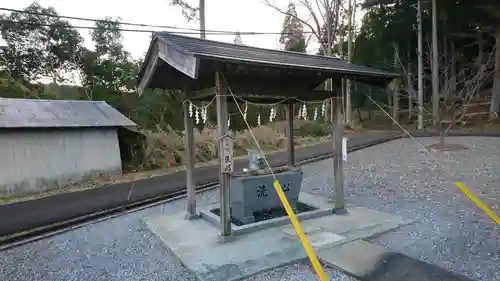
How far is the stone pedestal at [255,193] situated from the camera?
14.1 ft

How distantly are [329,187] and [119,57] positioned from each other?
16282 millimetres

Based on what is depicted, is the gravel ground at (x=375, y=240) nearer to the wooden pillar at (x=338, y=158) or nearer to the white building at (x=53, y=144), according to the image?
the wooden pillar at (x=338, y=158)

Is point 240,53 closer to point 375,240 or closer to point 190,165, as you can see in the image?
point 190,165

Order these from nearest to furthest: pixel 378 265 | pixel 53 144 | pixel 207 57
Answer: pixel 378 265
pixel 207 57
pixel 53 144

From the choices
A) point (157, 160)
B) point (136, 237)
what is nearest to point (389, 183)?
point (136, 237)

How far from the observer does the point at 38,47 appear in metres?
16.4

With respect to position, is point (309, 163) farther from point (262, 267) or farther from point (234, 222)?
point (262, 267)

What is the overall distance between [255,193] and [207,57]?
2047 millimetres

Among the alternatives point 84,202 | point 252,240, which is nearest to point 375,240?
point 252,240

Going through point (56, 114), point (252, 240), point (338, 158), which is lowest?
point (252, 240)

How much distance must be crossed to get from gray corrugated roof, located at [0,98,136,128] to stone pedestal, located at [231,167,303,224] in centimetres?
614

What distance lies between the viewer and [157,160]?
10.6 m

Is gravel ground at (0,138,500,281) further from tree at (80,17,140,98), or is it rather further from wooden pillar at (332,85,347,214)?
tree at (80,17,140,98)

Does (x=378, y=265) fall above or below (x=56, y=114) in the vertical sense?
below
